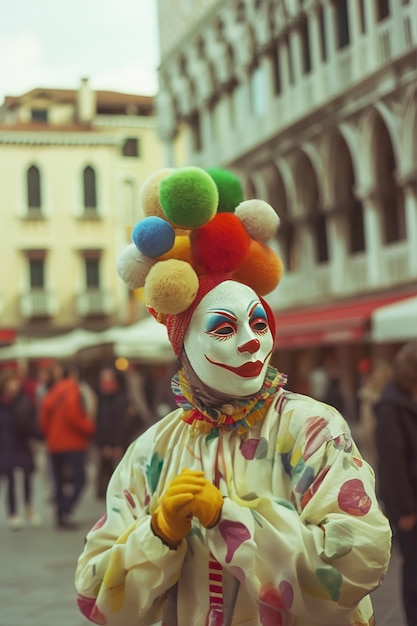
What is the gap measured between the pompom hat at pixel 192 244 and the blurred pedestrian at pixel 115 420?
8317mm

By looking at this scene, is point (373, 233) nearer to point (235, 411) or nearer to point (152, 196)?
point (152, 196)

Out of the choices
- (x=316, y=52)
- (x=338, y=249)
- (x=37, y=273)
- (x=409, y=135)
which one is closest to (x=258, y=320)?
(x=409, y=135)

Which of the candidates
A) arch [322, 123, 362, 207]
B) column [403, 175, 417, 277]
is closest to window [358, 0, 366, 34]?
arch [322, 123, 362, 207]

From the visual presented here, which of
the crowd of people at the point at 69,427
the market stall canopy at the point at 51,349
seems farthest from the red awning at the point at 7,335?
the crowd of people at the point at 69,427

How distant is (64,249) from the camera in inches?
1481

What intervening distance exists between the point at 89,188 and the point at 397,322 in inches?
1096

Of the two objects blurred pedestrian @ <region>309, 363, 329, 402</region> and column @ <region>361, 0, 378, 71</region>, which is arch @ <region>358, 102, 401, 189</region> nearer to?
column @ <region>361, 0, 378, 71</region>

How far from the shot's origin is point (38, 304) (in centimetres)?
3741

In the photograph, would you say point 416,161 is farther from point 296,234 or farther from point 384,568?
point 384,568

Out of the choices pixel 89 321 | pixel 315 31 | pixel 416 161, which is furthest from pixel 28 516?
pixel 89 321

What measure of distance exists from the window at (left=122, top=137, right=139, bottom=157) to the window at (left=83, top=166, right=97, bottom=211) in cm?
167

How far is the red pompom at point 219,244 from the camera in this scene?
9.21ft

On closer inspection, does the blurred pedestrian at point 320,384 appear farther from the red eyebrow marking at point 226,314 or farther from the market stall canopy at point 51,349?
the red eyebrow marking at point 226,314

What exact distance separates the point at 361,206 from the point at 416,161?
3.38 meters
